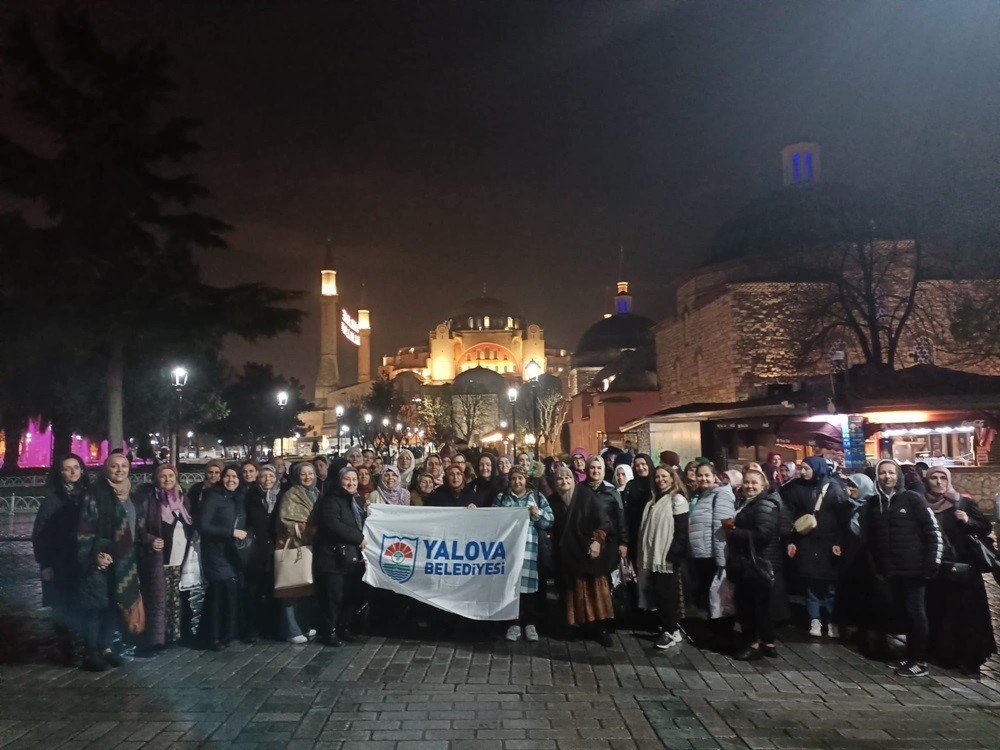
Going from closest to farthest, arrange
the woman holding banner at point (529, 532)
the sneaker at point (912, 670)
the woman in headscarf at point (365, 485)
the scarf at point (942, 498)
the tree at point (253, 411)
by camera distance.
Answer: the sneaker at point (912, 670) < the scarf at point (942, 498) < the woman holding banner at point (529, 532) < the woman in headscarf at point (365, 485) < the tree at point (253, 411)

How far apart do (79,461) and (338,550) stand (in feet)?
7.53

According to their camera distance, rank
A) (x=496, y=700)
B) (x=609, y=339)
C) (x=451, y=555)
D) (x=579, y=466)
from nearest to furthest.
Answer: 1. (x=496, y=700)
2. (x=451, y=555)
3. (x=579, y=466)
4. (x=609, y=339)

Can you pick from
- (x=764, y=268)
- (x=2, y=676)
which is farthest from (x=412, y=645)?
(x=764, y=268)

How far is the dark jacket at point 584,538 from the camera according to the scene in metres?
6.62

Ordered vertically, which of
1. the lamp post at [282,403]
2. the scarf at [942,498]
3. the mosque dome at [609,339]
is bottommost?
the scarf at [942,498]

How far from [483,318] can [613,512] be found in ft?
345

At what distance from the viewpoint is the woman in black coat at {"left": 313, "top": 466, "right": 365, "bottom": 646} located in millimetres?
6758

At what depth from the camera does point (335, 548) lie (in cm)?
680

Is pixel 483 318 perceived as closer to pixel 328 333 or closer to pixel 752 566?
pixel 328 333

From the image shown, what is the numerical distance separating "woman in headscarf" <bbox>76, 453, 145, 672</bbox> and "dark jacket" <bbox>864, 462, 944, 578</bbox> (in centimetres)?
593

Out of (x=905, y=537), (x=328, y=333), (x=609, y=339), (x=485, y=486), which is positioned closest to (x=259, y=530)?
(x=485, y=486)

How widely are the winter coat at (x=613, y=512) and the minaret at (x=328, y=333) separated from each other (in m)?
101

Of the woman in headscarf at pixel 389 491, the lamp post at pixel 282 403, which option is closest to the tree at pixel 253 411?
the lamp post at pixel 282 403

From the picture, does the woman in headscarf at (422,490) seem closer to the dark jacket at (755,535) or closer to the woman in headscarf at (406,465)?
the woman in headscarf at (406,465)
